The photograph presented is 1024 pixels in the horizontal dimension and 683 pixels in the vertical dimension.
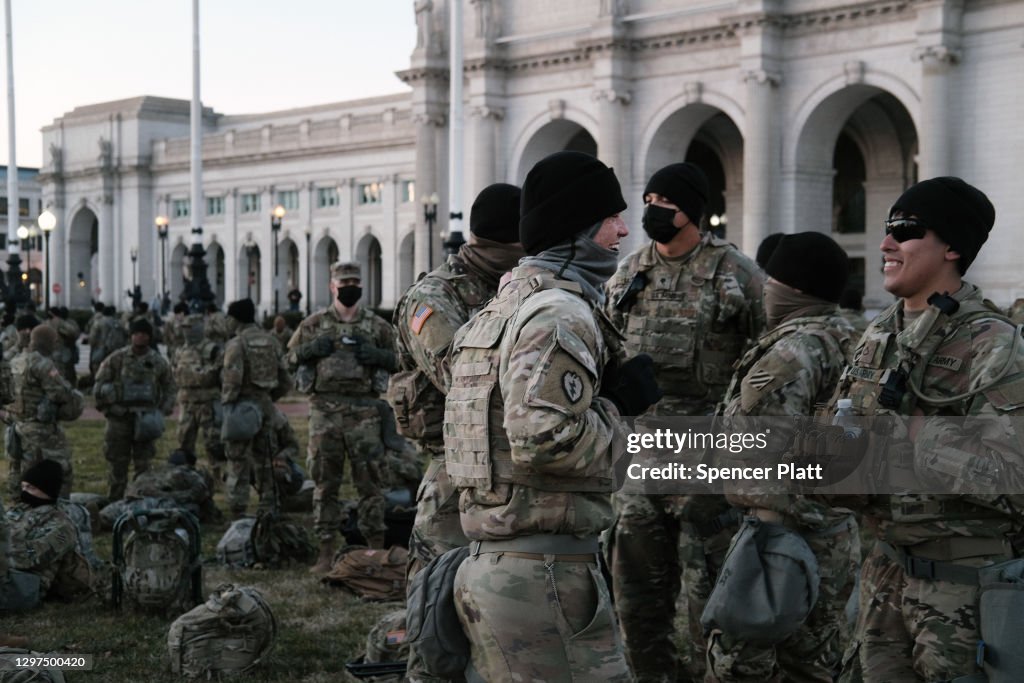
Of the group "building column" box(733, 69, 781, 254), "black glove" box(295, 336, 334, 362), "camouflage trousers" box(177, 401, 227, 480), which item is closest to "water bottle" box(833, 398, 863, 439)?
"black glove" box(295, 336, 334, 362)

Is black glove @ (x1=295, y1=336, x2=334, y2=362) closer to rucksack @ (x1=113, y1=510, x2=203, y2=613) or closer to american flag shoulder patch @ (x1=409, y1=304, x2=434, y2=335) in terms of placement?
rucksack @ (x1=113, y1=510, x2=203, y2=613)

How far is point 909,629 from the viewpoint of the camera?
4203 mm

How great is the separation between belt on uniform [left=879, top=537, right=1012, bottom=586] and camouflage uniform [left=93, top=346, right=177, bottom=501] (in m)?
10.3

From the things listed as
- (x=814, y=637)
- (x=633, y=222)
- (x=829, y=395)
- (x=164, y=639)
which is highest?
(x=633, y=222)

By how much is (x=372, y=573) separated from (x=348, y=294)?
7.82ft

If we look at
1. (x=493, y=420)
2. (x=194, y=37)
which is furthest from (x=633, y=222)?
(x=493, y=420)

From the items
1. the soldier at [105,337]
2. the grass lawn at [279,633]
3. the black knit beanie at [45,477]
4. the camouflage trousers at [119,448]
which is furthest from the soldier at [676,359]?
the soldier at [105,337]

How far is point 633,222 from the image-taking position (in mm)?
42750

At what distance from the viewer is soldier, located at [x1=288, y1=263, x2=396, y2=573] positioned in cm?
1009

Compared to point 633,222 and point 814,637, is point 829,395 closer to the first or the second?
point 814,637

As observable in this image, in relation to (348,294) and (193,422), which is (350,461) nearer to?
(348,294)

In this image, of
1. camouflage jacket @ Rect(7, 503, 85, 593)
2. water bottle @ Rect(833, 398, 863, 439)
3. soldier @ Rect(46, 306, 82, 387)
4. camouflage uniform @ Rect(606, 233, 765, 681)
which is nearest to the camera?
water bottle @ Rect(833, 398, 863, 439)

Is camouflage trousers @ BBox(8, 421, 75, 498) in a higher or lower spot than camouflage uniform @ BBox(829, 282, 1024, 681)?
lower

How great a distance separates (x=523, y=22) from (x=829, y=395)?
138ft
